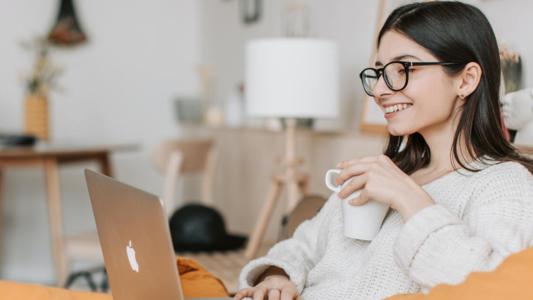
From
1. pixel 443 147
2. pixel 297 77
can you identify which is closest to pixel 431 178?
pixel 443 147

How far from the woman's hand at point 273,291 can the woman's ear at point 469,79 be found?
16.2 inches

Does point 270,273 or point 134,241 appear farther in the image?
point 270,273

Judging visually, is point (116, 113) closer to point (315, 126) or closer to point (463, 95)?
point (315, 126)

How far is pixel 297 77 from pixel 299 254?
1178mm

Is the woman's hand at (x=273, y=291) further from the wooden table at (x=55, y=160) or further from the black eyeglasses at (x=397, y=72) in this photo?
the wooden table at (x=55, y=160)

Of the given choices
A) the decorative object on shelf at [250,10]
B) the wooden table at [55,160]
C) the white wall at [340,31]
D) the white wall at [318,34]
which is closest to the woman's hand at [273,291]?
the white wall at [340,31]

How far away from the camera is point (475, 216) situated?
3.48ft

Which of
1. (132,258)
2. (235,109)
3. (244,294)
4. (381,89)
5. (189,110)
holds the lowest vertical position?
(189,110)

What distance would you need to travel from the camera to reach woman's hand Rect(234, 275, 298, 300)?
1210 millimetres

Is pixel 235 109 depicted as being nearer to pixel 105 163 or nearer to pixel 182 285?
pixel 105 163

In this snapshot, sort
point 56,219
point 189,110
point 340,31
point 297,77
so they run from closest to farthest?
point 297,77 → point 340,31 → point 56,219 → point 189,110

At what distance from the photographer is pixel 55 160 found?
3.45 m

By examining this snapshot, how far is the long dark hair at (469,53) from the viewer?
1160 millimetres

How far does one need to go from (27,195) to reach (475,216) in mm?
3681
